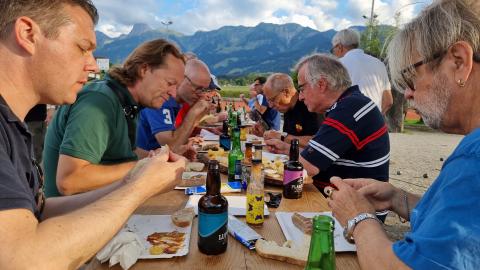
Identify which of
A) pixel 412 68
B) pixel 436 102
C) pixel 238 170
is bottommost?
pixel 238 170

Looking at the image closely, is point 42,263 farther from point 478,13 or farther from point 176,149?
point 176,149

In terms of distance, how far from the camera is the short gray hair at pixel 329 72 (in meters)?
3.13

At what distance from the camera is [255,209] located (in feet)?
5.74

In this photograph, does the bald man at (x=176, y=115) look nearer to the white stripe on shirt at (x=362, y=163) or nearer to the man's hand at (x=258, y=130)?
the man's hand at (x=258, y=130)

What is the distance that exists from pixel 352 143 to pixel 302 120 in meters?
2.40

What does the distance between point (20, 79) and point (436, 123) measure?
5.22 ft

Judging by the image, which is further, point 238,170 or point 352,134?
point 352,134

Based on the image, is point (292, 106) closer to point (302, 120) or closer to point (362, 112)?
point (302, 120)

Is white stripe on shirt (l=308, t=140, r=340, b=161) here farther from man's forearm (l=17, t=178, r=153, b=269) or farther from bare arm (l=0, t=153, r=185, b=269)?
man's forearm (l=17, t=178, r=153, b=269)

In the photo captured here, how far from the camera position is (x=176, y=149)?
3.28m

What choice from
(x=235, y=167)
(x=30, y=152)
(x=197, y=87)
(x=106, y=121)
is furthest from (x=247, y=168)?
(x=197, y=87)

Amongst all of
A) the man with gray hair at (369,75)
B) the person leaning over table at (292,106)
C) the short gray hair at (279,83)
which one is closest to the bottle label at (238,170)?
the person leaning over table at (292,106)

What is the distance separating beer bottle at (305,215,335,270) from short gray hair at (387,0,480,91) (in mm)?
733

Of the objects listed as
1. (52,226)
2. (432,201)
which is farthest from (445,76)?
(52,226)
